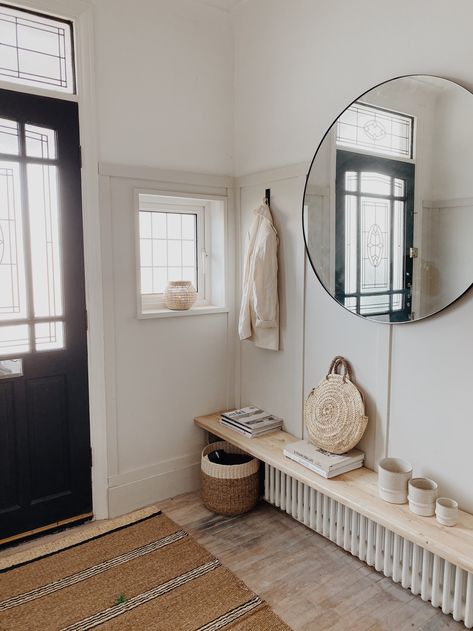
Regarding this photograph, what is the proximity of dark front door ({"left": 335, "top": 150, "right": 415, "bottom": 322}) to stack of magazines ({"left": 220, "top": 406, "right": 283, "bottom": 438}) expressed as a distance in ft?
2.84

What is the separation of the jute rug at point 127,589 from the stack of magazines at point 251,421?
61 centimetres

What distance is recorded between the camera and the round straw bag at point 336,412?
2.30 meters

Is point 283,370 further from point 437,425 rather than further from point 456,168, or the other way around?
point 456,168

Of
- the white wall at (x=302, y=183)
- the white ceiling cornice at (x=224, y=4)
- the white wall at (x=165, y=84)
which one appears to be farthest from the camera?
the white ceiling cornice at (x=224, y=4)

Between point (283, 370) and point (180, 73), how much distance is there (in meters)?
1.74

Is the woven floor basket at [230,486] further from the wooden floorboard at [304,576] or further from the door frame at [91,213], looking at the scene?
the door frame at [91,213]

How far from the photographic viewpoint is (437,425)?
2033 mm

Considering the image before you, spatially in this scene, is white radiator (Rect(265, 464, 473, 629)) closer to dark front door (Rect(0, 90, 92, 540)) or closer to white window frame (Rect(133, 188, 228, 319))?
white window frame (Rect(133, 188, 228, 319))

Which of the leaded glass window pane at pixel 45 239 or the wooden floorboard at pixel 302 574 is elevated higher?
the leaded glass window pane at pixel 45 239

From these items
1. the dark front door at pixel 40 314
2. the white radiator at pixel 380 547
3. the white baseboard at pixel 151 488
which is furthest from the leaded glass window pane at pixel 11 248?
the white radiator at pixel 380 547

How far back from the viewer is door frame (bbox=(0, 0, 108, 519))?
238 centimetres

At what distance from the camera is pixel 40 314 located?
2.46 meters

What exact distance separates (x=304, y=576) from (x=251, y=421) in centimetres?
83

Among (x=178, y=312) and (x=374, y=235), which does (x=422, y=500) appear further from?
(x=178, y=312)
